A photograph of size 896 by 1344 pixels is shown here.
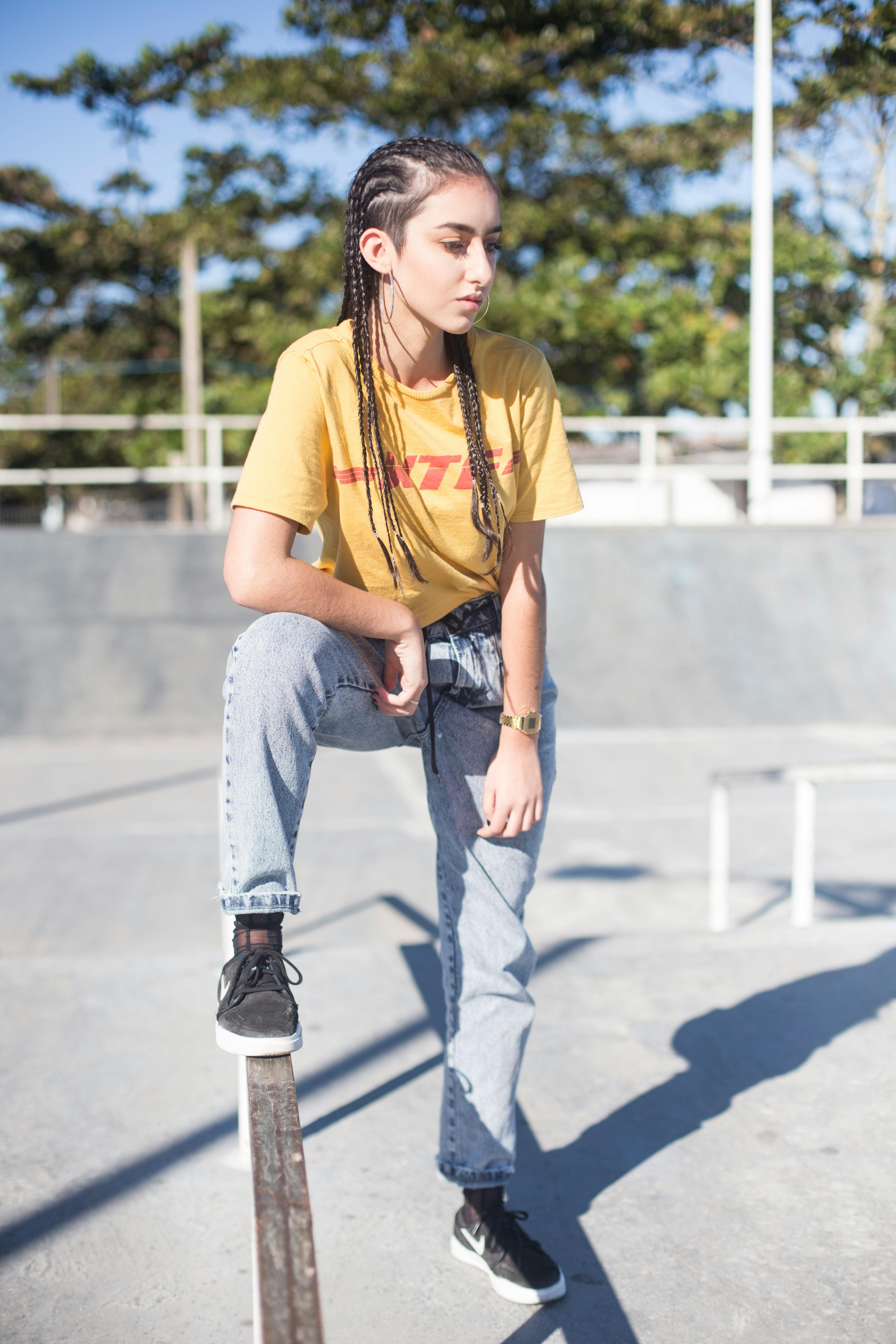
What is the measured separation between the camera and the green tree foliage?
1852 centimetres

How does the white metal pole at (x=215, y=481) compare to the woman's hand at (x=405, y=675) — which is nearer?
the woman's hand at (x=405, y=675)

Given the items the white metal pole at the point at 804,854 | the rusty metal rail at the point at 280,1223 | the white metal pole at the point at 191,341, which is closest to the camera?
the rusty metal rail at the point at 280,1223

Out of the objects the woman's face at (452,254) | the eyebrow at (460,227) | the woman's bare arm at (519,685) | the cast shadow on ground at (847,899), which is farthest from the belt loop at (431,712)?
the cast shadow on ground at (847,899)

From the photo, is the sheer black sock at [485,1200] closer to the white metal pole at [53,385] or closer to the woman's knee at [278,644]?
the woman's knee at [278,644]

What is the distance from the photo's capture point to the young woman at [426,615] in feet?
5.46

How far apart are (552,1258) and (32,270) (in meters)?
29.0

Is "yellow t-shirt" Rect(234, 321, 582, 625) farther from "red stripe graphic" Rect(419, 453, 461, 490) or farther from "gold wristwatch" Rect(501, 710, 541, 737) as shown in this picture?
"gold wristwatch" Rect(501, 710, 541, 737)

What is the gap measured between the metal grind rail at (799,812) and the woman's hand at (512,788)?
2.25 m

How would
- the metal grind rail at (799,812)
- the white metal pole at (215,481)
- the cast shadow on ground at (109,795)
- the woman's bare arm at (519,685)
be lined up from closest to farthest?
the woman's bare arm at (519,685)
the metal grind rail at (799,812)
the cast shadow on ground at (109,795)
the white metal pole at (215,481)

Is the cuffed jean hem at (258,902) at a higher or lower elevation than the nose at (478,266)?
lower

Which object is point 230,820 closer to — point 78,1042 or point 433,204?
point 433,204

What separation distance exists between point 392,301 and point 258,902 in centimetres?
102

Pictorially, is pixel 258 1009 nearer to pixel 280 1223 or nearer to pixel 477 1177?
pixel 280 1223

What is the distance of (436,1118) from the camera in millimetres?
2598
